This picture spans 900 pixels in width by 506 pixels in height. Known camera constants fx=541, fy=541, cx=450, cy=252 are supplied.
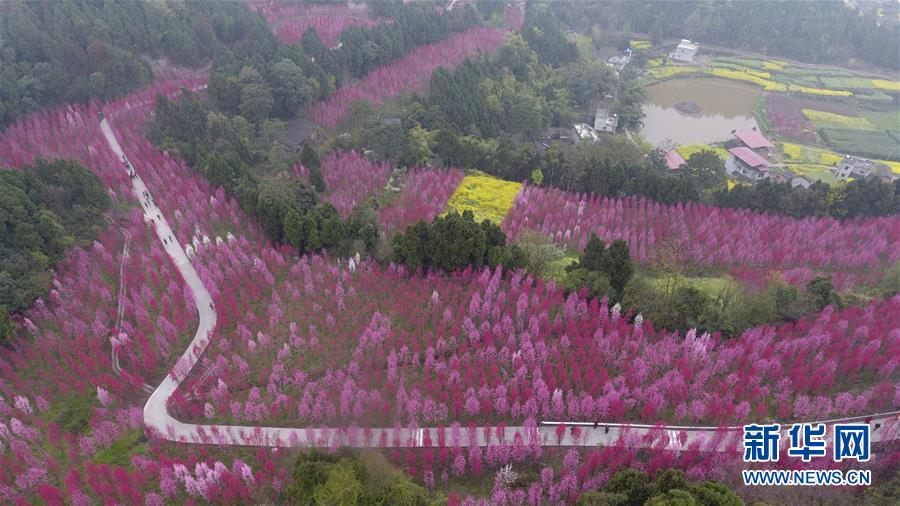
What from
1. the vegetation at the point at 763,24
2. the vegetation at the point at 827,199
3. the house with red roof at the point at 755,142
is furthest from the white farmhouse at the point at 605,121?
the vegetation at the point at 763,24

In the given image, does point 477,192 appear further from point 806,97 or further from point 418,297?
point 806,97

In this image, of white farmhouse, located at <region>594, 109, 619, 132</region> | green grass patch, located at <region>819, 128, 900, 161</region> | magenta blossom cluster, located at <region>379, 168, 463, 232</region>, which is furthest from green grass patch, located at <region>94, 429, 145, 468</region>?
green grass patch, located at <region>819, 128, 900, 161</region>

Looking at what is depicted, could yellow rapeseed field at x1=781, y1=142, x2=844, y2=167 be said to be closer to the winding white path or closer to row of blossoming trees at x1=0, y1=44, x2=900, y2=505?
row of blossoming trees at x1=0, y1=44, x2=900, y2=505

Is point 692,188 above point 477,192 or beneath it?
above

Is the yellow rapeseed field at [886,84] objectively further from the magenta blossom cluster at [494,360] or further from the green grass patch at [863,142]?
the magenta blossom cluster at [494,360]

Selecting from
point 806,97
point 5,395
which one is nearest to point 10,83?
point 5,395

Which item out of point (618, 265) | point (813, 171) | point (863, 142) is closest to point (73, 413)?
point (618, 265)
